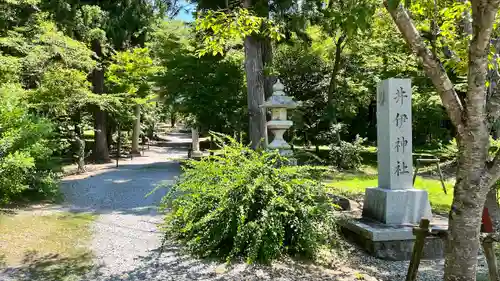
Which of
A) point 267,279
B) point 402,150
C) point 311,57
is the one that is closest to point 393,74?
point 311,57

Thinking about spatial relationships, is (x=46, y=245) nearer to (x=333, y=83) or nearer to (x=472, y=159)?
(x=472, y=159)

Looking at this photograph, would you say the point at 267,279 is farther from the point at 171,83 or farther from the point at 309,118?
the point at 309,118

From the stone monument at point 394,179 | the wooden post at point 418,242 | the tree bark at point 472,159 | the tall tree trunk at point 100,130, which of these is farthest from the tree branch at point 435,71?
the tall tree trunk at point 100,130

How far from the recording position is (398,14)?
345 centimetres

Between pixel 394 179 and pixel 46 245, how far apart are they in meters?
5.04

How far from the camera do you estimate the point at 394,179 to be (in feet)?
21.4

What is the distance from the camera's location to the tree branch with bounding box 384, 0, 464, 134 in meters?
3.34

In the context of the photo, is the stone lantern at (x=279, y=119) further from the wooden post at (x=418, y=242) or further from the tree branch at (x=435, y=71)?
the tree branch at (x=435, y=71)

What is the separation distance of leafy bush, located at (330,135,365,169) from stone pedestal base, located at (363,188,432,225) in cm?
1003

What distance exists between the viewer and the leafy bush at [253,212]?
5.02 metres

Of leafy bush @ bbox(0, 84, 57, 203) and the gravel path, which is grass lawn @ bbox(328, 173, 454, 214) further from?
leafy bush @ bbox(0, 84, 57, 203)

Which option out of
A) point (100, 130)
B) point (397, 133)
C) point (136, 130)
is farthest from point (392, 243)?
point (136, 130)

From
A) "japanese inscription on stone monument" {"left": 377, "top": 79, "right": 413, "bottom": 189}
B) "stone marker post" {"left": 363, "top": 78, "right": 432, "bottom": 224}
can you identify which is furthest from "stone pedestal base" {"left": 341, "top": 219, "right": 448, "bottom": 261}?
"japanese inscription on stone monument" {"left": 377, "top": 79, "right": 413, "bottom": 189}

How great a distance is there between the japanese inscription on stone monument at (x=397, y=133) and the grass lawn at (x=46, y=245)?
14.7 feet
